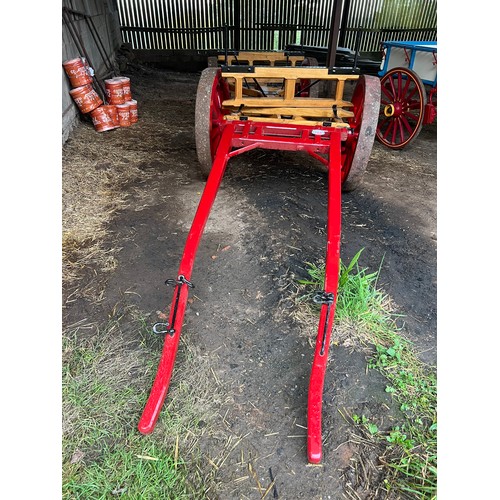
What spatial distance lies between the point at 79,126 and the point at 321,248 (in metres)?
4.05

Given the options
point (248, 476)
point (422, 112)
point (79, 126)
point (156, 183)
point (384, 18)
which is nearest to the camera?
point (248, 476)

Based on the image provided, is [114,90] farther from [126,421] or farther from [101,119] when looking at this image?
[126,421]

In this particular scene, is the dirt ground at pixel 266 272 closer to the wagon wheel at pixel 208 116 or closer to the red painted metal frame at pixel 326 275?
the red painted metal frame at pixel 326 275

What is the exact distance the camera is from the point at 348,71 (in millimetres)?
3510

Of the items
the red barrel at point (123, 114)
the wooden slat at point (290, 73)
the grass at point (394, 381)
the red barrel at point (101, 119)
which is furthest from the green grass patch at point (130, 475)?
the red barrel at point (123, 114)

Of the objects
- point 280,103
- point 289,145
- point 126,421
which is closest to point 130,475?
point 126,421

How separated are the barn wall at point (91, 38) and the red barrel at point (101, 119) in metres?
0.25

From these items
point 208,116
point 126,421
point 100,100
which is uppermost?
point 208,116

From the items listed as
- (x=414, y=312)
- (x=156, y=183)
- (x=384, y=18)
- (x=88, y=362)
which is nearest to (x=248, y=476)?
(x=88, y=362)

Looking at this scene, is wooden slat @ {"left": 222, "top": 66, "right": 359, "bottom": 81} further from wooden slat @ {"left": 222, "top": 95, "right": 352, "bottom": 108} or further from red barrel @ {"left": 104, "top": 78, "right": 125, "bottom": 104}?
red barrel @ {"left": 104, "top": 78, "right": 125, "bottom": 104}

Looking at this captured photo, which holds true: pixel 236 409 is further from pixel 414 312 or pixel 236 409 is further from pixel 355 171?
pixel 355 171

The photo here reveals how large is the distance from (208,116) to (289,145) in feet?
3.11

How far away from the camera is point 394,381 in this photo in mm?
2062

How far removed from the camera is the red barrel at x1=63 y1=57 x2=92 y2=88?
5000mm
